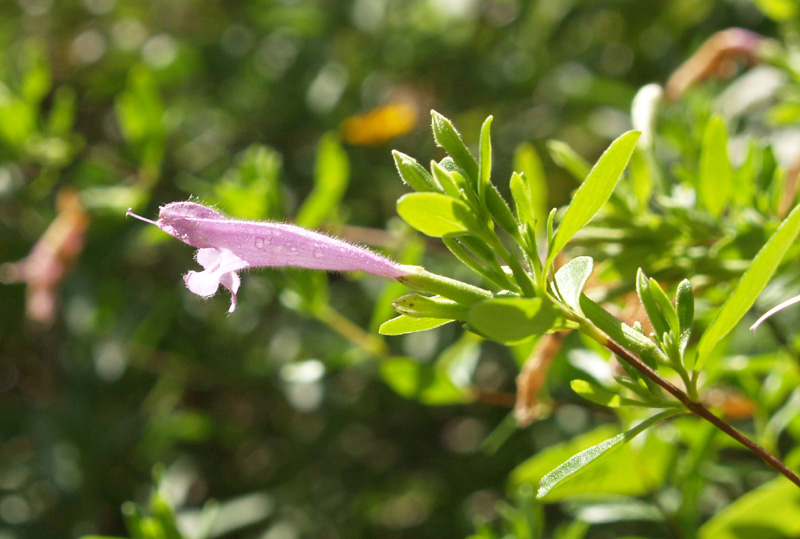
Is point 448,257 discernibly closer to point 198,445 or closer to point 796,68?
point 796,68

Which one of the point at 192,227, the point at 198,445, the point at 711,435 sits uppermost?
the point at 192,227

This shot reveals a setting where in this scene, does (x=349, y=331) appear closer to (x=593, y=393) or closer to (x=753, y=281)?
(x=593, y=393)

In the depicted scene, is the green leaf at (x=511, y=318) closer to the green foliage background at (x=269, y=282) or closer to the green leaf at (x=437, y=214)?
the green leaf at (x=437, y=214)

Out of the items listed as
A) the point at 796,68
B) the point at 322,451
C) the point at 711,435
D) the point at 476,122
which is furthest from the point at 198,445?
the point at 796,68

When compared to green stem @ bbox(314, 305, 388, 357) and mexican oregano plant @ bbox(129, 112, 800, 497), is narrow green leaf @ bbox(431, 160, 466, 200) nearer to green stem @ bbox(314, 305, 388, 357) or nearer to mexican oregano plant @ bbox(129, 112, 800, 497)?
mexican oregano plant @ bbox(129, 112, 800, 497)

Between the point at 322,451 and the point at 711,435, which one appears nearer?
the point at 711,435

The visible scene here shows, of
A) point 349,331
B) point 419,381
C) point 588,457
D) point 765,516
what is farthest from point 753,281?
point 349,331
